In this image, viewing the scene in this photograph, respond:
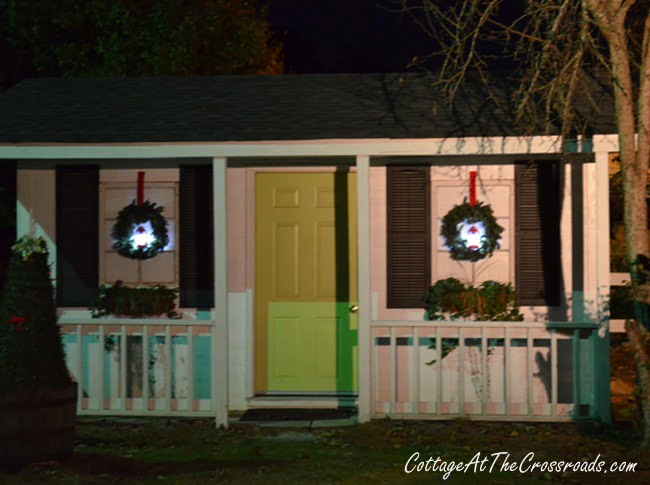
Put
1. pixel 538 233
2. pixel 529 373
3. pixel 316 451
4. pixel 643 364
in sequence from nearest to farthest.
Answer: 1. pixel 643 364
2. pixel 316 451
3. pixel 529 373
4. pixel 538 233

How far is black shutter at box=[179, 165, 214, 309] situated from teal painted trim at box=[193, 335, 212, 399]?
378 mm

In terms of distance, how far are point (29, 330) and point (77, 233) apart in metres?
2.68

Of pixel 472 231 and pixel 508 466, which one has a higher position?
pixel 472 231

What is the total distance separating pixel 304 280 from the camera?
30.3 feet

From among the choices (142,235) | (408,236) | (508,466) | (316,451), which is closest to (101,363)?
(142,235)

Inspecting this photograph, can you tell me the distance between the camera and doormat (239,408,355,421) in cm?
855

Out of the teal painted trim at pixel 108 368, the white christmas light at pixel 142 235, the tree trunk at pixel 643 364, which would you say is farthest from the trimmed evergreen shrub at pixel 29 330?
the tree trunk at pixel 643 364

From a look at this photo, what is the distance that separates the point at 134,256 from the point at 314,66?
1846 centimetres

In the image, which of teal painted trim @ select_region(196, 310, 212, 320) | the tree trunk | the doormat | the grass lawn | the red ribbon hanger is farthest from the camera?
teal painted trim @ select_region(196, 310, 212, 320)

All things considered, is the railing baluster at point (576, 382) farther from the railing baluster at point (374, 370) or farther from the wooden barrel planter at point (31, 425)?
the wooden barrel planter at point (31, 425)

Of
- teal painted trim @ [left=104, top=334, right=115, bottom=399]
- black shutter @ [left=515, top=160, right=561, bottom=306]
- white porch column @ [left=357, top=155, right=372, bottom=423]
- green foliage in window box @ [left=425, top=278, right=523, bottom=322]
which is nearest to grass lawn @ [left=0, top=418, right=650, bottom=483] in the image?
white porch column @ [left=357, top=155, right=372, bottom=423]

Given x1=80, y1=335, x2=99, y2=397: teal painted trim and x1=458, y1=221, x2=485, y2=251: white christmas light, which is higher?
x1=458, y1=221, x2=485, y2=251: white christmas light

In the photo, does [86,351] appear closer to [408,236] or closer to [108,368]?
[108,368]

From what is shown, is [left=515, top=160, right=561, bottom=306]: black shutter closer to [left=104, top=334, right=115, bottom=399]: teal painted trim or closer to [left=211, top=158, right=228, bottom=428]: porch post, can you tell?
[left=211, top=158, right=228, bottom=428]: porch post
